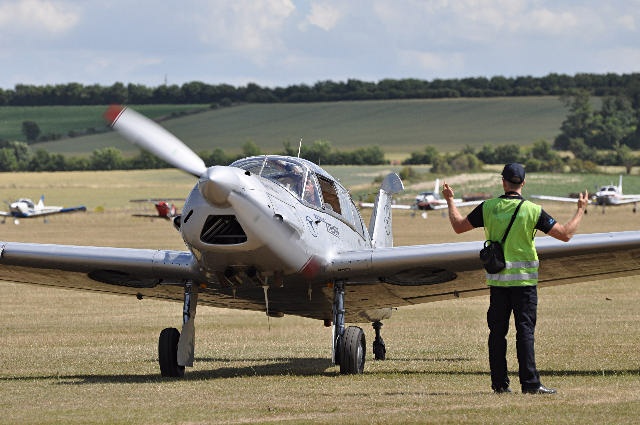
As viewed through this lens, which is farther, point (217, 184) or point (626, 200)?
point (626, 200)

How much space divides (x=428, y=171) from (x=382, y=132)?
2454 cm

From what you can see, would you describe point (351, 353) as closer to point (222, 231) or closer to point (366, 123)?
point (222, 231)

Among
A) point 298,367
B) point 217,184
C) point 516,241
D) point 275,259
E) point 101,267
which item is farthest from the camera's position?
point 298,367

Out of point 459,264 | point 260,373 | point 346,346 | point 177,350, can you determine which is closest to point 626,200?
point 459,264

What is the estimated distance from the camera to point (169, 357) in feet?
45.4

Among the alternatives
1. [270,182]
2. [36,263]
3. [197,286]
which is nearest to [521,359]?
[270,182]

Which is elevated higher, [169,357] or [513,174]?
[513,174]

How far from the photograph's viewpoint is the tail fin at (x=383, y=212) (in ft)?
57.0

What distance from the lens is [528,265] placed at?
1112 cm

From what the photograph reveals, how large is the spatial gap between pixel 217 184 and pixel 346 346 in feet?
9.43

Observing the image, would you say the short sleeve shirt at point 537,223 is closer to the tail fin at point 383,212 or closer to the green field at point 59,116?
the tail fin at point 383,212

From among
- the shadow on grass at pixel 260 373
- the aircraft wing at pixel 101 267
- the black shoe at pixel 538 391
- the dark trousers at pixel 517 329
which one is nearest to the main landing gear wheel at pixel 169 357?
the shadow on grass at pixel 260 373

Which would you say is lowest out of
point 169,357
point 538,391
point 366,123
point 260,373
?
point 366,123

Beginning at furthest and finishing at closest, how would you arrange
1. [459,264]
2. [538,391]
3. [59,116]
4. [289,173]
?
1. [59,116]
2. [459,264]
3. [289,173]
4. [538,391]
